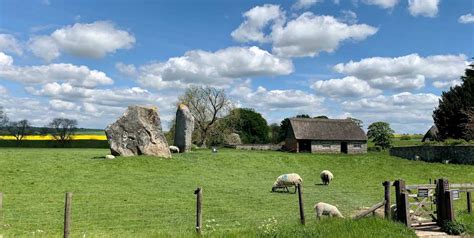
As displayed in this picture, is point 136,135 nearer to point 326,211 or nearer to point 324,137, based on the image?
point 326,211

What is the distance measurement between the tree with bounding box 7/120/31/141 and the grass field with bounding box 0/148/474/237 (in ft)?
201

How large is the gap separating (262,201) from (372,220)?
7115 mm

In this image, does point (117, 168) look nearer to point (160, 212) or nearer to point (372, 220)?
point (160, 212)

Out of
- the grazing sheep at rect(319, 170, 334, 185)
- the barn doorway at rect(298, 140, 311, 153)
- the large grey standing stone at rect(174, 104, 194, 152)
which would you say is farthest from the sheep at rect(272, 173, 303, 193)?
the barn doorway at rect(298, 140, 311, 153)

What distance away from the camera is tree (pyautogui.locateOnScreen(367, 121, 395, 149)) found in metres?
93.8

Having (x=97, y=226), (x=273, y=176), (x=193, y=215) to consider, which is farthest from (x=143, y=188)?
(x=273, y=176)

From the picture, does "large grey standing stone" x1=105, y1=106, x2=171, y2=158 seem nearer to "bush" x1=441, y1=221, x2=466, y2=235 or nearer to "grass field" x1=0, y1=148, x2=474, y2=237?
"grass field" x1=0, y1=148, x2=474, y2=237

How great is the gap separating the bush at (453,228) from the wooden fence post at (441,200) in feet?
0.93

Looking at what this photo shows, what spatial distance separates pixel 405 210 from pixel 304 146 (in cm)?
5367

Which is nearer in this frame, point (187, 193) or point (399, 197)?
point (399, 197)

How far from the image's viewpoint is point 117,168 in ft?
96.3

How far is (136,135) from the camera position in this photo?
1347 inches

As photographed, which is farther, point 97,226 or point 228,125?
point 228,125

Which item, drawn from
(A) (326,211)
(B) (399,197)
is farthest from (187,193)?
(B) (399,197)
